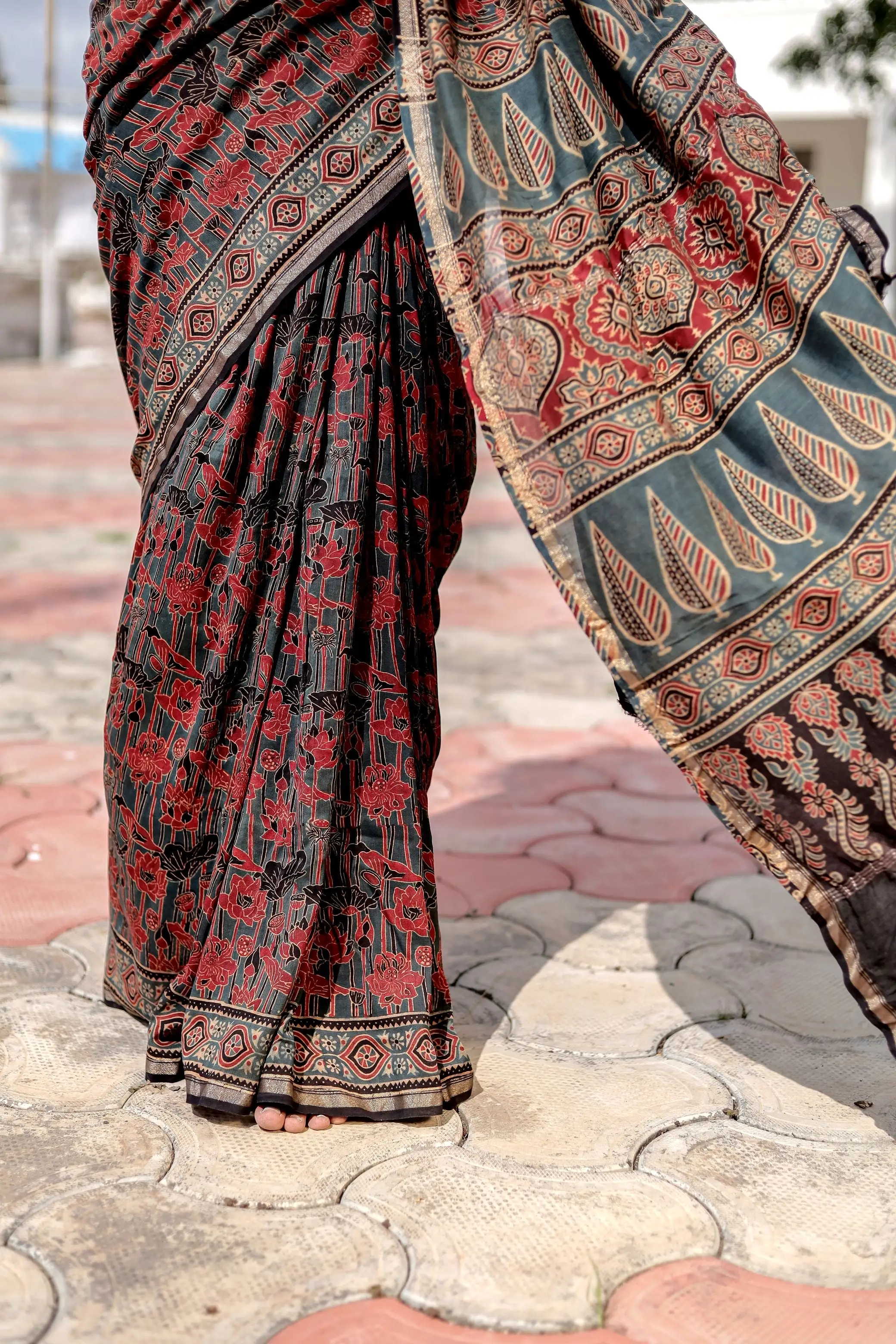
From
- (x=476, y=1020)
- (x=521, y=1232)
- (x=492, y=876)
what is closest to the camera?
(x=521, y=1232)

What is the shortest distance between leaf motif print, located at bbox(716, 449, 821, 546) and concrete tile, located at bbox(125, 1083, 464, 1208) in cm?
86

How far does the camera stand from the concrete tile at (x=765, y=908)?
7.80 ft

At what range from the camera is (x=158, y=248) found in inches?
68.7

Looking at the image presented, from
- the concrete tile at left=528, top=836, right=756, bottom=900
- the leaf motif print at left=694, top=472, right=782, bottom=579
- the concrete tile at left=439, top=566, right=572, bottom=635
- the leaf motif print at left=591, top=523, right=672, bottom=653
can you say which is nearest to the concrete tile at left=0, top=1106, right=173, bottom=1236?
the leaf motif print at left=591, top=523, right=672, bottom=653

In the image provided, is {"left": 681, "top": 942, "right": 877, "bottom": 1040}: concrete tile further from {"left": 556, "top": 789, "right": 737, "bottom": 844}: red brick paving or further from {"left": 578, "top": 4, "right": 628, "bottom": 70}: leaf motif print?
{"left": 578, "top": 4, "right": 628, "bottom": 70}: leaf motif print

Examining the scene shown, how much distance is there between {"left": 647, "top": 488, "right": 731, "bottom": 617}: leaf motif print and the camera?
1.52 m

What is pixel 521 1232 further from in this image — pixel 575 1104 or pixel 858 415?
pixel 858 415

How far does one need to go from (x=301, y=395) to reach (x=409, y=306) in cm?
18

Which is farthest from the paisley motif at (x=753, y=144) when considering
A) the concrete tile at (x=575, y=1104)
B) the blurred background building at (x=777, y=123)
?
the blurred background building at (x=777, y=123)

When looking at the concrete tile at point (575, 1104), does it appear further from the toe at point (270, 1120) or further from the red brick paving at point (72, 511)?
the red brick paving at point (72, 511)

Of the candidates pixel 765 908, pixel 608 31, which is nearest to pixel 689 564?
pixel 608 31

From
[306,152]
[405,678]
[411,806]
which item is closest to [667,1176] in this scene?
[411,806]

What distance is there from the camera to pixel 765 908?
2.50m

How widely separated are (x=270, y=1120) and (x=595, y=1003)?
625 millimetres
